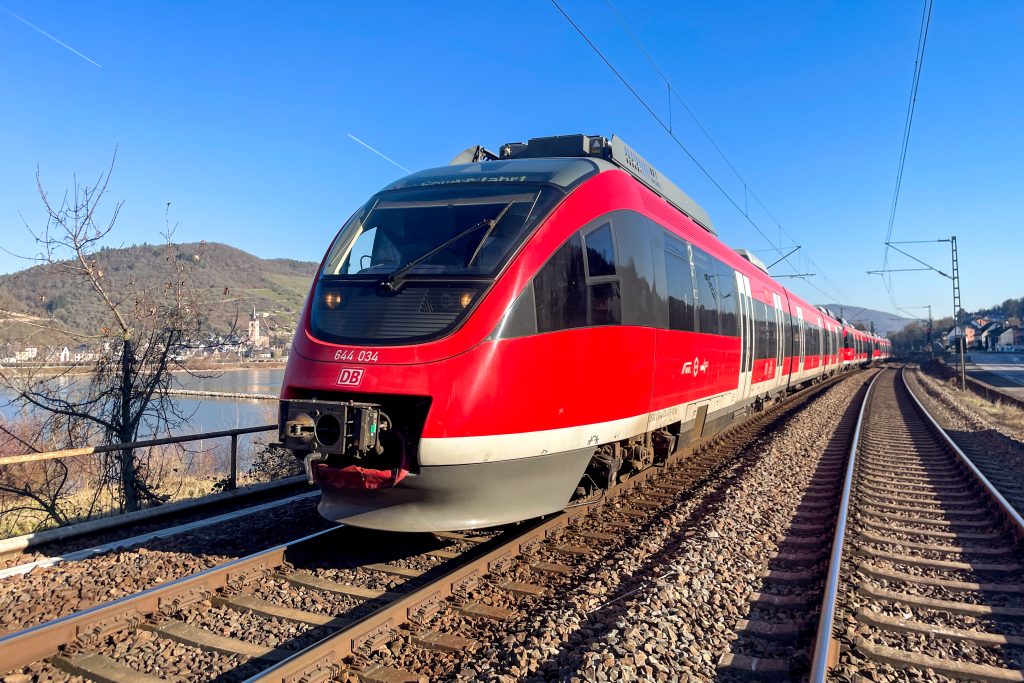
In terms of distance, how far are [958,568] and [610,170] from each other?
496cm

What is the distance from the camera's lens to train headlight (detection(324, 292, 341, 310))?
5887 mm

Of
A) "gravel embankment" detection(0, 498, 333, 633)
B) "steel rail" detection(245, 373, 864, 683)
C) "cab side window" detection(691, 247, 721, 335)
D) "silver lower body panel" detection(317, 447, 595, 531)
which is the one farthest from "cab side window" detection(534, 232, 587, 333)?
"cab side window" detection(691, 247, 721, 335)

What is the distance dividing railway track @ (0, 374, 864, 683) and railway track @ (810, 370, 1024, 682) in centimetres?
202

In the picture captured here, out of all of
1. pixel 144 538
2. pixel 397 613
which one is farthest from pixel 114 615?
pixel 144 538

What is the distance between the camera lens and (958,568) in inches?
232

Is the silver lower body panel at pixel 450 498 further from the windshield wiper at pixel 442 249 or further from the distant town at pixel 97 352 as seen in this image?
the distant town at pixel 97 352

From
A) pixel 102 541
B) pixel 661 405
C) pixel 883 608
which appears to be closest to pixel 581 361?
pixel 661 405

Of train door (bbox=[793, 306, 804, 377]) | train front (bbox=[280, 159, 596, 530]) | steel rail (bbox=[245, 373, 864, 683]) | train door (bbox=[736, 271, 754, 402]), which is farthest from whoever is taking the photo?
train door (bbox=[793, 306, 804, 377])

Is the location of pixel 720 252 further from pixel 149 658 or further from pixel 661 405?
pixel 149 658

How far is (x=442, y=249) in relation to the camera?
586cm

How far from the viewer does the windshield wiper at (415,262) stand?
18.6 ft

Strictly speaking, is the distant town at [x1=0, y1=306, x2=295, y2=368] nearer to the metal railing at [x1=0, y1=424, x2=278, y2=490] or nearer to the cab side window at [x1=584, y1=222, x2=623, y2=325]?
the metal railing at [x1=0, y1=424, x2=278, y2=490]

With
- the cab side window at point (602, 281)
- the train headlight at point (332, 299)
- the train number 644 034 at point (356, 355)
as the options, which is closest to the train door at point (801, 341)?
the cab side window at point (602, 281)

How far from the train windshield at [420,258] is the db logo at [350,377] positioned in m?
0.28
